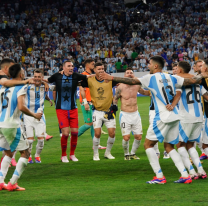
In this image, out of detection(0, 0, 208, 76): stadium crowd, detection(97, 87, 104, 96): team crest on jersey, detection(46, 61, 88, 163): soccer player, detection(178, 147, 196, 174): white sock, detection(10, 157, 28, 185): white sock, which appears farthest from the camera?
detection(0, 0, 208, 76): stadium crowd

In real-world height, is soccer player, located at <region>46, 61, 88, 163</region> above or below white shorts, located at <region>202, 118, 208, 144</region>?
above

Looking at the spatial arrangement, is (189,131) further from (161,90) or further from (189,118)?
(161,90)

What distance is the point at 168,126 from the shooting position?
261 inches

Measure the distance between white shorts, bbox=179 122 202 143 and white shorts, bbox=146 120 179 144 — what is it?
1.20 ft

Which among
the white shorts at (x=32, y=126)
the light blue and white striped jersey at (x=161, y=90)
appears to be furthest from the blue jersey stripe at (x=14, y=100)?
the white shorts at (x=32, y=126)

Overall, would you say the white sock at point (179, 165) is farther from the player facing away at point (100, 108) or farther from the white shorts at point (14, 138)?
the player facing away at point (100, 108)

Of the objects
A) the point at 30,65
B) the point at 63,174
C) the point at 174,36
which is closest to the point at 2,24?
the point at 30,65

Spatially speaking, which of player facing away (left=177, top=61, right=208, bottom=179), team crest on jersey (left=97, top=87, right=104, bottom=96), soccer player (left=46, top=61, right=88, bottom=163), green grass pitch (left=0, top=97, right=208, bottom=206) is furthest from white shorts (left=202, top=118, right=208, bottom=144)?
soccer player (left=46, top=61, right=88, bottom=163)

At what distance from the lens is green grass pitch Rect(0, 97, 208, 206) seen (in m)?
5.69

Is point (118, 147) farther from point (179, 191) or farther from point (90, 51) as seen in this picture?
point (90, 51)

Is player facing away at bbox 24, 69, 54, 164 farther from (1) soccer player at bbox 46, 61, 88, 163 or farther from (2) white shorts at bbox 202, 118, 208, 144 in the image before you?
(2) white shorts at bbox 202, 118, 208, 144

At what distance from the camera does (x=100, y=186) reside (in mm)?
6656

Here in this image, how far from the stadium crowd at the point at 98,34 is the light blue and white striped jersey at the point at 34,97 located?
18777 mm

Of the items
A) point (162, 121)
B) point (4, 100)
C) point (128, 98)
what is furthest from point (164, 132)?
point (128, 98)
